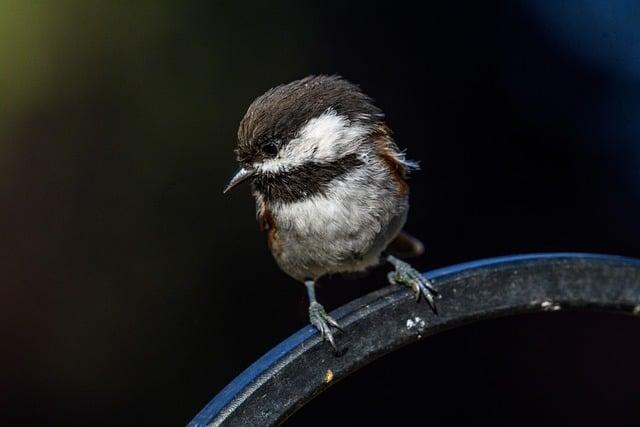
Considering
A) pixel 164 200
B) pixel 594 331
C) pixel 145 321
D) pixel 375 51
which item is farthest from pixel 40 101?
pixel 594 331

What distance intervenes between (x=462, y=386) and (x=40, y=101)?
2.03 m

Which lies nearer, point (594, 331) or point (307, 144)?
point (307, 144)


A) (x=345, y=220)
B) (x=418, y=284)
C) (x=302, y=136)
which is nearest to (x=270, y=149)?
(x=302, y=136)

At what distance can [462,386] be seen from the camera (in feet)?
12.7

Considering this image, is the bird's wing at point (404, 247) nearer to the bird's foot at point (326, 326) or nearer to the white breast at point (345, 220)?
the white breast at point (345, 220)

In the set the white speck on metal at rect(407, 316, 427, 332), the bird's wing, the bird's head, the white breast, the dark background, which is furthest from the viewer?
the dark background

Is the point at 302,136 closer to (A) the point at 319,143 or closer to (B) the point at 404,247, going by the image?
(A) the point at 319,143

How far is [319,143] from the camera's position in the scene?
2.44 m

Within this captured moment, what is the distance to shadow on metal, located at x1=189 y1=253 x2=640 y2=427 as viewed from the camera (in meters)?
1.79

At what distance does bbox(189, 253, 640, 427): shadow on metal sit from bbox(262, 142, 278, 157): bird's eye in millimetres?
580

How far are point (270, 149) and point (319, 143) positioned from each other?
13 cm

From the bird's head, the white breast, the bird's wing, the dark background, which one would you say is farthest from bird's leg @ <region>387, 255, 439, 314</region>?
the dark background

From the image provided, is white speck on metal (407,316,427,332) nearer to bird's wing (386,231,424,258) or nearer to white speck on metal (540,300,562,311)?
white speck on metal (540,300,562,311)

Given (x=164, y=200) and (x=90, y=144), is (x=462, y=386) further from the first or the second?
(x=90, y=144)
